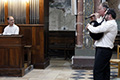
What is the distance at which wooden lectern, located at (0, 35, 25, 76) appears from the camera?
6.05 m

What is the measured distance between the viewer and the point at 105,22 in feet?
12.1

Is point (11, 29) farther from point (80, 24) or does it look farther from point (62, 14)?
point (62, 14)

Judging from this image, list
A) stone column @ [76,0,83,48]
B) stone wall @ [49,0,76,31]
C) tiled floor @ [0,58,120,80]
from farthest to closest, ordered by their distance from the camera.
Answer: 1. stone wall @ [49,0,76,31]
2. stone column @ [76,0,83,48]
3. tiled floor @ [0,58,120,80]

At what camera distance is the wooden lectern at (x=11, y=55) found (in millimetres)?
6055

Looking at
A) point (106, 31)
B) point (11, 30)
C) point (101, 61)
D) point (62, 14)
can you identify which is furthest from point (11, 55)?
point (62, 14)

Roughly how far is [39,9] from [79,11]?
126cm

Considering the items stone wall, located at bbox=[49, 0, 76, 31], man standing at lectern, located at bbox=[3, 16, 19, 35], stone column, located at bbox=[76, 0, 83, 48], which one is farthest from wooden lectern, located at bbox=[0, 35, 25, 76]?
stone wall, located at bbox=[49, 0, 76, 31]

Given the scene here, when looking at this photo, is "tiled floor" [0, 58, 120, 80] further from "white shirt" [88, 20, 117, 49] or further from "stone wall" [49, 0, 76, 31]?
"stone wall" [49, 0, 76, 31]

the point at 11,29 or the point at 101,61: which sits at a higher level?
the point at 11,29

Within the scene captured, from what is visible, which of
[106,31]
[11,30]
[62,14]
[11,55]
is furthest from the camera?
[62,14]

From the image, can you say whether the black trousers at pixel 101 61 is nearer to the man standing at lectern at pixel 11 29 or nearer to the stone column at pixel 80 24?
the stone column at pixel 80 24

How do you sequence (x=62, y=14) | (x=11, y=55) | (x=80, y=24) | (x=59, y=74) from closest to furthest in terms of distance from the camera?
(x=11, y=55) → (x=59, y=74) → (x=80, y=24) → (x=62, y=14)

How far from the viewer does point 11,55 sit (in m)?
6.09

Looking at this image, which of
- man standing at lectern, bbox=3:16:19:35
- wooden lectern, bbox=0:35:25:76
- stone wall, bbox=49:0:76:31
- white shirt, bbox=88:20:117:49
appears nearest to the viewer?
white shirt, bbox=88:20:117:49
